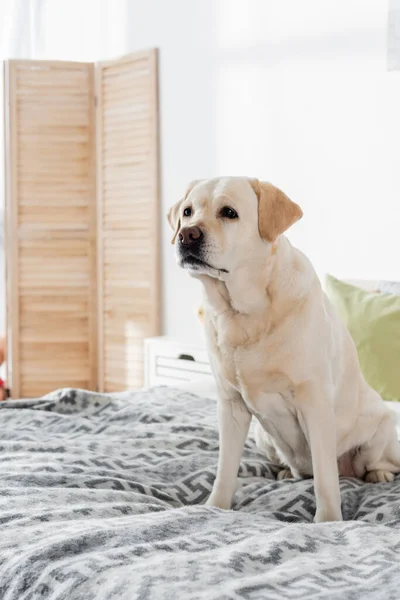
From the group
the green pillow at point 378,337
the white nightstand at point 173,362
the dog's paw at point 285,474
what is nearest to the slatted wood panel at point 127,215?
the white nightstand at point 173,362

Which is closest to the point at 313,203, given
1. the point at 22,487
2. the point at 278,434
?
the point at 278,434

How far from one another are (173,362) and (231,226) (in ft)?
8.35

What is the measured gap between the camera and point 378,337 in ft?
9.14

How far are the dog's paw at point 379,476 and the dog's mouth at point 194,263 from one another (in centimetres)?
65

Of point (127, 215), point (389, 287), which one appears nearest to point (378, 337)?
point (389, 287)

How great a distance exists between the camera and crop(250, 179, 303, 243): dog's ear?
172cm

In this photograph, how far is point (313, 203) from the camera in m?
3.93

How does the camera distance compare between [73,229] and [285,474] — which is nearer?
[285,474]

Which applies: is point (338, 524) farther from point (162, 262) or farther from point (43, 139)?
point (43, 139)

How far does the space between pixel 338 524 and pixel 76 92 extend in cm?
404

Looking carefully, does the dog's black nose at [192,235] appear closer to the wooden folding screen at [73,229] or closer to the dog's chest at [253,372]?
the dog's chest at [253,372]

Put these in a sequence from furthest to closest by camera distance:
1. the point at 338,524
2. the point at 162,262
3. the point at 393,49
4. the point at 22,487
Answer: the point at 162,262 → the point at 393,49 → the point at 22,487 → the point at 338,524

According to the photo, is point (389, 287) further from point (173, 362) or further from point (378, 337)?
point (173, 362)

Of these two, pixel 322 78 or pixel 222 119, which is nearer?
pixel 322 78
